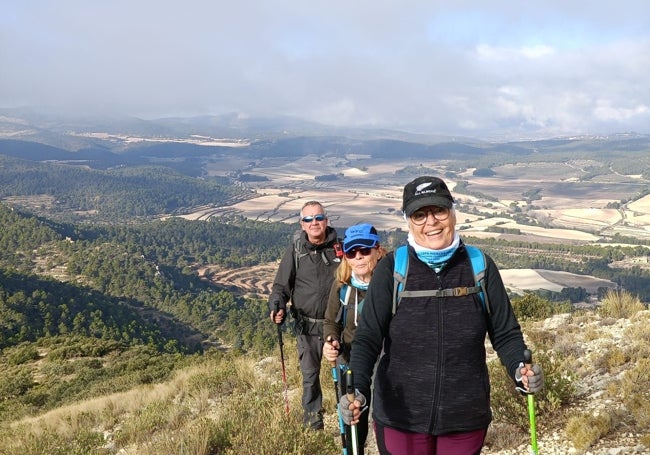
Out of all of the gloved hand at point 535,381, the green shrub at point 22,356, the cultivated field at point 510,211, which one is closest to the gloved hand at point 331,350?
the gloved hand at point 535,381

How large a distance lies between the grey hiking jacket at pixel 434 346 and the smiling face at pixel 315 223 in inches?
93.8

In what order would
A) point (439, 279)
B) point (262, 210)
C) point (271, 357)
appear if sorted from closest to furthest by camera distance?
point (439, 279), point (271, 357), point (262, 210)

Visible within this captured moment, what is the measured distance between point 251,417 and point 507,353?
11.3 feet

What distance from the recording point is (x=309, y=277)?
4.84 meters

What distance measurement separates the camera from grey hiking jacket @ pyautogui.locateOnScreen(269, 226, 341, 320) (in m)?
4.78

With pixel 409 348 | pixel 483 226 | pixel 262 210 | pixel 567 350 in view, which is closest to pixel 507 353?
pixel 409 348

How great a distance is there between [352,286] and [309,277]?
1.25m

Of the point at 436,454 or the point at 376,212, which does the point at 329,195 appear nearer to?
the point at 376,212

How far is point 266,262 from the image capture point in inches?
4306

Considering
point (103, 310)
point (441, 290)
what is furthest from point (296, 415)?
point (103, 310)

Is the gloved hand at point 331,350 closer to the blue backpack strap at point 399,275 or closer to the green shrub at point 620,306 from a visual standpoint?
the blue backpack strap at point 399,275

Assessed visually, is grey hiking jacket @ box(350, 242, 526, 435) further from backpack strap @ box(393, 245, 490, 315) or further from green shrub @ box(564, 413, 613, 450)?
green shrub @ box(564, 413, 613, 450)

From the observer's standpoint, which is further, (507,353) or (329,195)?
(329,195)

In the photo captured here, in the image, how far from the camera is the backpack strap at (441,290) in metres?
2.26
